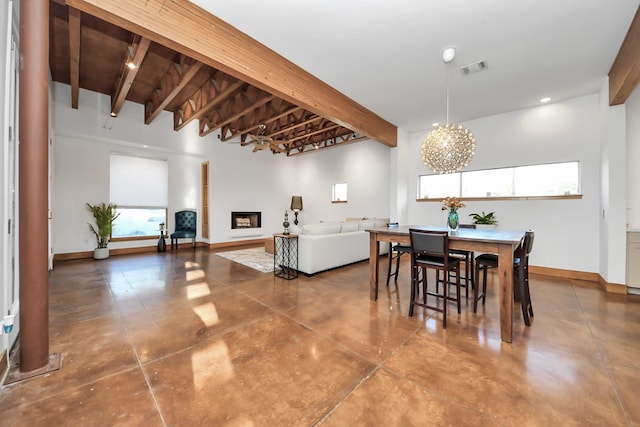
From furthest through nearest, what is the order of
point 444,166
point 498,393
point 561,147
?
point 561,147, point 444,166, point 498,393

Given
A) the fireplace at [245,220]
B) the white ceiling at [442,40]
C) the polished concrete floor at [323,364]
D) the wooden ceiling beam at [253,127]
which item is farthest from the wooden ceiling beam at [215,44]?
the fireplace at [245,220]

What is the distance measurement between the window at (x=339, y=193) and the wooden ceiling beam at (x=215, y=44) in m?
3.92

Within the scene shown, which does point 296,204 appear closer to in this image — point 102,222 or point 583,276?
point 102,222

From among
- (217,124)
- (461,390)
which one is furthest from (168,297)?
(217,124)

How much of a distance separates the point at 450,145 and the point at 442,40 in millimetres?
1111

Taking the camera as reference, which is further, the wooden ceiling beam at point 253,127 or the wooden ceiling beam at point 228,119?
the wooden ceiling beam at point 253,127

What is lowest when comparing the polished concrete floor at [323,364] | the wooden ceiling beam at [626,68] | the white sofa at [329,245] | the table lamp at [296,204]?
the polished concrete floor at [323,364]

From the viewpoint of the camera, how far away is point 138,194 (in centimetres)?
623

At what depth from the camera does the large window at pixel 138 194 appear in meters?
5.96

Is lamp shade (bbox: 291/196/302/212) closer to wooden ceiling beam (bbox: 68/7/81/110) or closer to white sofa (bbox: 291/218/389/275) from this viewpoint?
white sofa (bbox: 291/218/389/275)

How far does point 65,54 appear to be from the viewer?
3.87 meters

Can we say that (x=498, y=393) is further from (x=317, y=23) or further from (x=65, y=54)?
(x=65, y=54)

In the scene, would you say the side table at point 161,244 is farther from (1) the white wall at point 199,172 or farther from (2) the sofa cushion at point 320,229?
(2) the sofa cushion at point 320,229

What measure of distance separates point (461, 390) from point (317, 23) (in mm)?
3237
